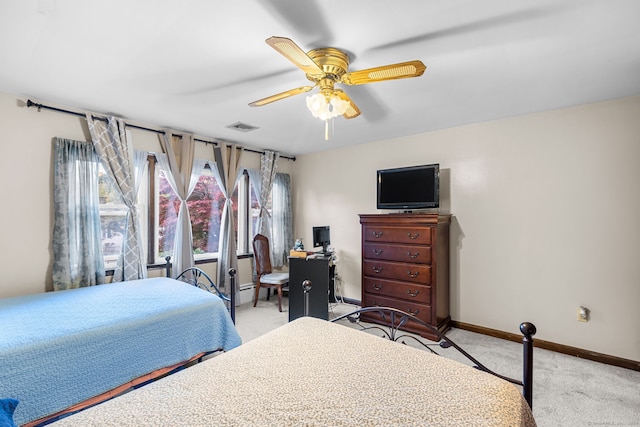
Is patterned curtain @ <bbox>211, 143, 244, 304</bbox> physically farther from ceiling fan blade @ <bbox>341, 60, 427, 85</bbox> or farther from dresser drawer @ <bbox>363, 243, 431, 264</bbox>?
ceiling fan blade @ <bbox>341, 60, 427, 85</bbox>

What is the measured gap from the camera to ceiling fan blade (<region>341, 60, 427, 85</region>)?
166cm

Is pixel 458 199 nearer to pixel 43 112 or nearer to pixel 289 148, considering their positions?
pixel 289 148

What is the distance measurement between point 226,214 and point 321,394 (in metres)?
3.50

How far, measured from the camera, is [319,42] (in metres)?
1.84

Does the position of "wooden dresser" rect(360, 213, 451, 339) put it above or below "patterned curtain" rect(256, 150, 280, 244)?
below

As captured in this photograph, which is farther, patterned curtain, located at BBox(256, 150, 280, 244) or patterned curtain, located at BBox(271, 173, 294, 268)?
patterned curtain, located at BBox(271, 173, 294, 268)

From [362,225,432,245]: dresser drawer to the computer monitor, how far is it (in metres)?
0.96

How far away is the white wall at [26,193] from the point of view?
2.69m

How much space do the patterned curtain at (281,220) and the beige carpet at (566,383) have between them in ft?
5.16

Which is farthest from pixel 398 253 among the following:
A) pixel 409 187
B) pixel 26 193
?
pixel 26 193

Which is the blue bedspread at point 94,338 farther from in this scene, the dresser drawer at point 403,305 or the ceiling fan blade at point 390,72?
the ceiling fan blade at point 390,72

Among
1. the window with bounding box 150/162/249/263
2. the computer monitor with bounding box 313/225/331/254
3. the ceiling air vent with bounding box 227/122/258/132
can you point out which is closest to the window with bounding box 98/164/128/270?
the window with bounding box 150/162/249/263

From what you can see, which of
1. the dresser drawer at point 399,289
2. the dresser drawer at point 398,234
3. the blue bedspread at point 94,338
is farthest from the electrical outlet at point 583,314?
the blue bedspread at point 94,338

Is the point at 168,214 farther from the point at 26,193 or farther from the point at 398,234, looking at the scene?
the point at 398,234
